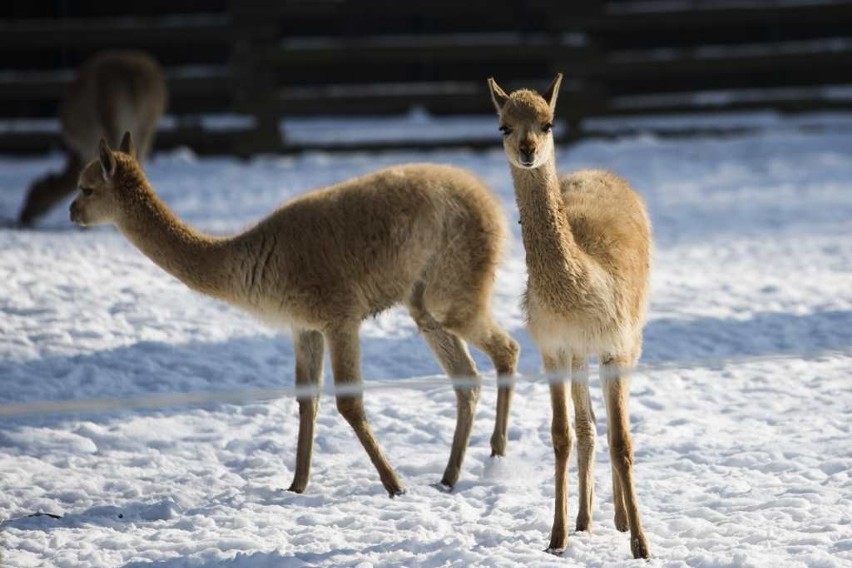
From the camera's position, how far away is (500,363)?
6199 mm

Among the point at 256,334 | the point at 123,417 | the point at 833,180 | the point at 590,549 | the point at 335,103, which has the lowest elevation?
the point at 590,549

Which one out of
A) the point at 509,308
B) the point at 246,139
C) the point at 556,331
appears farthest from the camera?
the point at 246,139

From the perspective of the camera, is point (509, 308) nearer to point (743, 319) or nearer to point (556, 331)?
point (743, 319)

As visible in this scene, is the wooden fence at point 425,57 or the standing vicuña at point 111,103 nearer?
the standing vicuña at point 111,103

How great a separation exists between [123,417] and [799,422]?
11.3ft

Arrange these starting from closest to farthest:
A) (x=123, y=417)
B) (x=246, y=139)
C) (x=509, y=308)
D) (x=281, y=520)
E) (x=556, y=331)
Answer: (x=556, y=331) → (x=281, y=520) → (x=123, y=417) → (x=509, y=308) → (x=246, y=139)

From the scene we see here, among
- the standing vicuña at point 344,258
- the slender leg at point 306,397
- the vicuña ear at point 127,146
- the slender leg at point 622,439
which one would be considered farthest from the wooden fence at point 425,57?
the slender leg at point 622,439

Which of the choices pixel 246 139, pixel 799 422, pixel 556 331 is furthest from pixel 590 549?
pixel 246 139

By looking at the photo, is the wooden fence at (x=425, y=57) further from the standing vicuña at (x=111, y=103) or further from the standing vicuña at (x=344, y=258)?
the standing vicuña at (x=344, y=258)

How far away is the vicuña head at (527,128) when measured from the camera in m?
4.67

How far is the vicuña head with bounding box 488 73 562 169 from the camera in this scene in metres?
4.67

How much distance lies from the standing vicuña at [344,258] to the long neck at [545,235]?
116 cm

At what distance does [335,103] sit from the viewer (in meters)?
15.0

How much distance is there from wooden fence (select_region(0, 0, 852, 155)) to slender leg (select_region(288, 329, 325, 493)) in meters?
8.96
